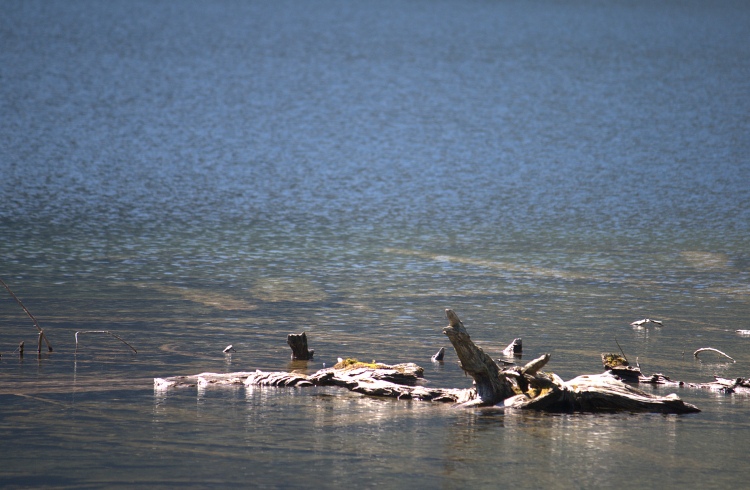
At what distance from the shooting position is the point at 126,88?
197 feet

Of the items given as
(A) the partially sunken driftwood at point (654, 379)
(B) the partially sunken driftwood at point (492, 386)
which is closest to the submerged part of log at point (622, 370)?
(A) the partially sunken driftwood at point (654, 379)

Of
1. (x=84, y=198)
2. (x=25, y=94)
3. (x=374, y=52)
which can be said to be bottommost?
(x=84, y=198)

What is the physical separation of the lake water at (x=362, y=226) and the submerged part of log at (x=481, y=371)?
0.34 m

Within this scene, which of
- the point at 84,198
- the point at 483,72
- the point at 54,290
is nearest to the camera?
the point at 54,290

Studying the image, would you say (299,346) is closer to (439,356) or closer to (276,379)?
(276,379)

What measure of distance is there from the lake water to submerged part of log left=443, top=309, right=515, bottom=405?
13.4 inches

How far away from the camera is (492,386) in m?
10.8

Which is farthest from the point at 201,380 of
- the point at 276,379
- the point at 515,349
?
the point at 515,349

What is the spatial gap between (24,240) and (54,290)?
27.8 feet

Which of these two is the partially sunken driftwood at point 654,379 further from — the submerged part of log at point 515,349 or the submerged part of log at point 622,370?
the submerged part of log at point 515,349

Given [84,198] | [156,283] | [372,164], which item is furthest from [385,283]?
[372,164]

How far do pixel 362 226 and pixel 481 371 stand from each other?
21.7m

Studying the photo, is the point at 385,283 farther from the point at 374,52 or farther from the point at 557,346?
the point at 374,52

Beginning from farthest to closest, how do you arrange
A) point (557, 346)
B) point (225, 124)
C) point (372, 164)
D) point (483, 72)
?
point (483, 72) → point (225, 124) → point (372, 164) → point (557, 346)
